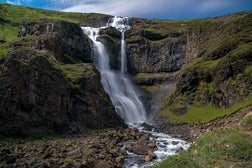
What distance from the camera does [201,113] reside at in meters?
88.1

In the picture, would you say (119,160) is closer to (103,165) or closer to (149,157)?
(103,165)

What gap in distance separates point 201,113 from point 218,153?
2440 inches

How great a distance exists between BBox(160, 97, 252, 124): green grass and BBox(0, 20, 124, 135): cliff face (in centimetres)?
1920

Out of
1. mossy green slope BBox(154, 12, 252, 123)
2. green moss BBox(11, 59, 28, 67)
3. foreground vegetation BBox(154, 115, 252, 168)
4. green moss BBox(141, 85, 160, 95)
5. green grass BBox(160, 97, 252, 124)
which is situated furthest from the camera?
green moss BBox(141, 85, 160, 95)

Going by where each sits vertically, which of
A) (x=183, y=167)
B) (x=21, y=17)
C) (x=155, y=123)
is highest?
(x=21, y=17)

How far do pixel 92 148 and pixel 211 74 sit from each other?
185 ft

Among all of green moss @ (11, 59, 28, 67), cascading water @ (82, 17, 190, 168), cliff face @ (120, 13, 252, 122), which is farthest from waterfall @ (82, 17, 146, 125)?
green moss @ (11, 59, 28, 67)

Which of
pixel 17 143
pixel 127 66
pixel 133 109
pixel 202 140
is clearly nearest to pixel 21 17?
pixel 127 66

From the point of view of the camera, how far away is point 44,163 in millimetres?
40906

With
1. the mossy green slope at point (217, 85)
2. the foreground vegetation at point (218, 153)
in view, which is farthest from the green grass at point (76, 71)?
the foreground vegetation at point (218, 153)

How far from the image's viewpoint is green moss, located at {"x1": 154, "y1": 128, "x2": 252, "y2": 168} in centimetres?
2597

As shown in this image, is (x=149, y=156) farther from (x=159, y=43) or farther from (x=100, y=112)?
(x=159, y=43)

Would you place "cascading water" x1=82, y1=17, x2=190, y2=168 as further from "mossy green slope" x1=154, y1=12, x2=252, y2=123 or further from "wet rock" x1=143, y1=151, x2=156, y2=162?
"mossy green slope" x1=154, y1=12, x2=252, y2=123

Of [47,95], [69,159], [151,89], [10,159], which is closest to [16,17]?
[151,89]
